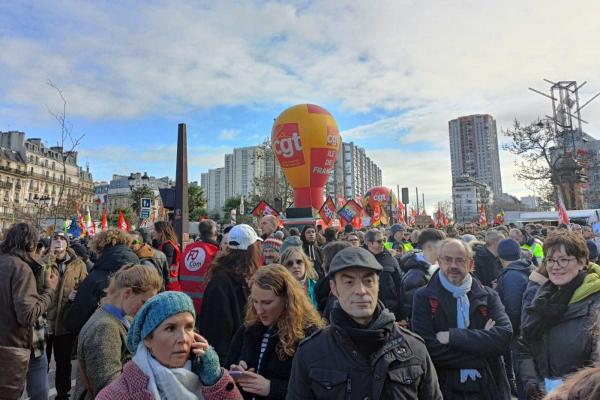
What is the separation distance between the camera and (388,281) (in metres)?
4.60

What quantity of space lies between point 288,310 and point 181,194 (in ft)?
26.2

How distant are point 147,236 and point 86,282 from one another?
600 cm

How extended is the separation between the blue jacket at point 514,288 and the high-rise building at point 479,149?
5250 inches

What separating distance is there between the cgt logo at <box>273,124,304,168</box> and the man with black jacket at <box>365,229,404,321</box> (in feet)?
64.4

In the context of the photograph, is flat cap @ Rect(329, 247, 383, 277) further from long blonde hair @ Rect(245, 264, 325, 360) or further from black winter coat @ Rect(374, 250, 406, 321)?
black winter coat @ Rect(374, 250, 406, 321)

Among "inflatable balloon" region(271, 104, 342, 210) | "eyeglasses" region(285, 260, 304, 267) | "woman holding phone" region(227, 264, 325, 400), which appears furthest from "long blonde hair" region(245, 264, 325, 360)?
"inflatable balloon" region(271, 104, 342, 210)

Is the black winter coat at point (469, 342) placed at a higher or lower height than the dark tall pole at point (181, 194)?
lower

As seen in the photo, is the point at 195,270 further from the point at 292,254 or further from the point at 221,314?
the point at 221,314

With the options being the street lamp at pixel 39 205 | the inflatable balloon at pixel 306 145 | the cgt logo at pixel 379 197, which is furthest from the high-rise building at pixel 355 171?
the street lamp at pixel 39 205

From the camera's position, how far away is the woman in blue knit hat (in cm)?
Answer: 178

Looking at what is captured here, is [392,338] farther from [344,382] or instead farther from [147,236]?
[147,236]

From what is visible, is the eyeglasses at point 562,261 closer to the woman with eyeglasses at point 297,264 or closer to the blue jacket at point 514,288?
the blue jacket at point 514,288

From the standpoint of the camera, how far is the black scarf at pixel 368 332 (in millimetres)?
1855

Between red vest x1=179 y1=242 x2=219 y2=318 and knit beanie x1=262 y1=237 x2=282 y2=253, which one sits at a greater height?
knit beanie x1=262 y1=237 x2=282 y2=253
